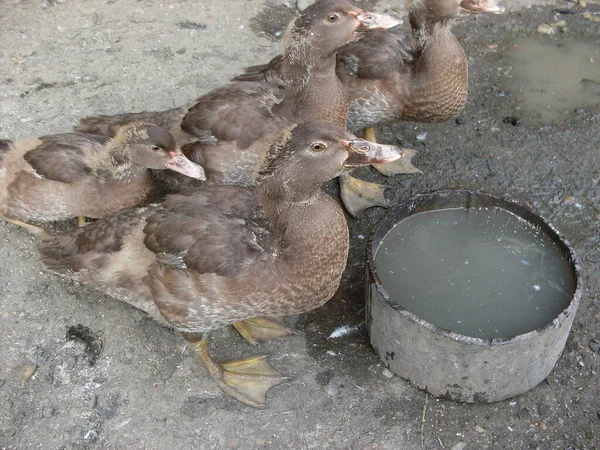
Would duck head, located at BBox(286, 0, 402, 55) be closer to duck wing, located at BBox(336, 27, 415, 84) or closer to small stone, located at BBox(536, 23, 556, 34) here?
duck wing, located at BBox(336, 27, 415, 84)

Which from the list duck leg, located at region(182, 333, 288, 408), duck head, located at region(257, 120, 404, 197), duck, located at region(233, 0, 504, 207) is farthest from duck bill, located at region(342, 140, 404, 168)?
duck, located at region(233, 0, 504, 207)

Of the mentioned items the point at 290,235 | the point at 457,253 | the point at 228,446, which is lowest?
the point at 228,446

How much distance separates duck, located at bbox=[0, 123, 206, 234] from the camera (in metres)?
4.07

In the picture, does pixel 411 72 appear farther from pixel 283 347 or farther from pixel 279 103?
pixel 283 347

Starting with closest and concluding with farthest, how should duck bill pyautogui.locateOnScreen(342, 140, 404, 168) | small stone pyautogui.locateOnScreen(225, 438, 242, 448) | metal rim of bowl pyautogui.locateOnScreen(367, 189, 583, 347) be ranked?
metal rim of bowl pyautogui.locateOnScreen(367, 189, 583, 347) < duck bill pyautogui.locateOnScreen(342, 140, 404, 168) < small stone pyautogui.locateOnScreen(225, 438, 242, 448)

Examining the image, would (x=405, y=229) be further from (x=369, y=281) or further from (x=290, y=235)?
(x=290, y=235)

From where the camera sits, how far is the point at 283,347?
3.92m

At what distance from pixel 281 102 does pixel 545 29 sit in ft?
10.4

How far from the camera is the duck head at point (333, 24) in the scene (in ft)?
13.4

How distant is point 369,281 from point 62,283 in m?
1.87

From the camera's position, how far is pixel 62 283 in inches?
163

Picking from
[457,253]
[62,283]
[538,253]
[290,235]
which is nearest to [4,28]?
[62,283]

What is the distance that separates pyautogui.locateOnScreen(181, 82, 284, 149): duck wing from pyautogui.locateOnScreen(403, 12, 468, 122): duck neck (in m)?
0.91

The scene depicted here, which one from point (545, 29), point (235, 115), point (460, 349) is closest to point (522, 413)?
point (460, 349)
